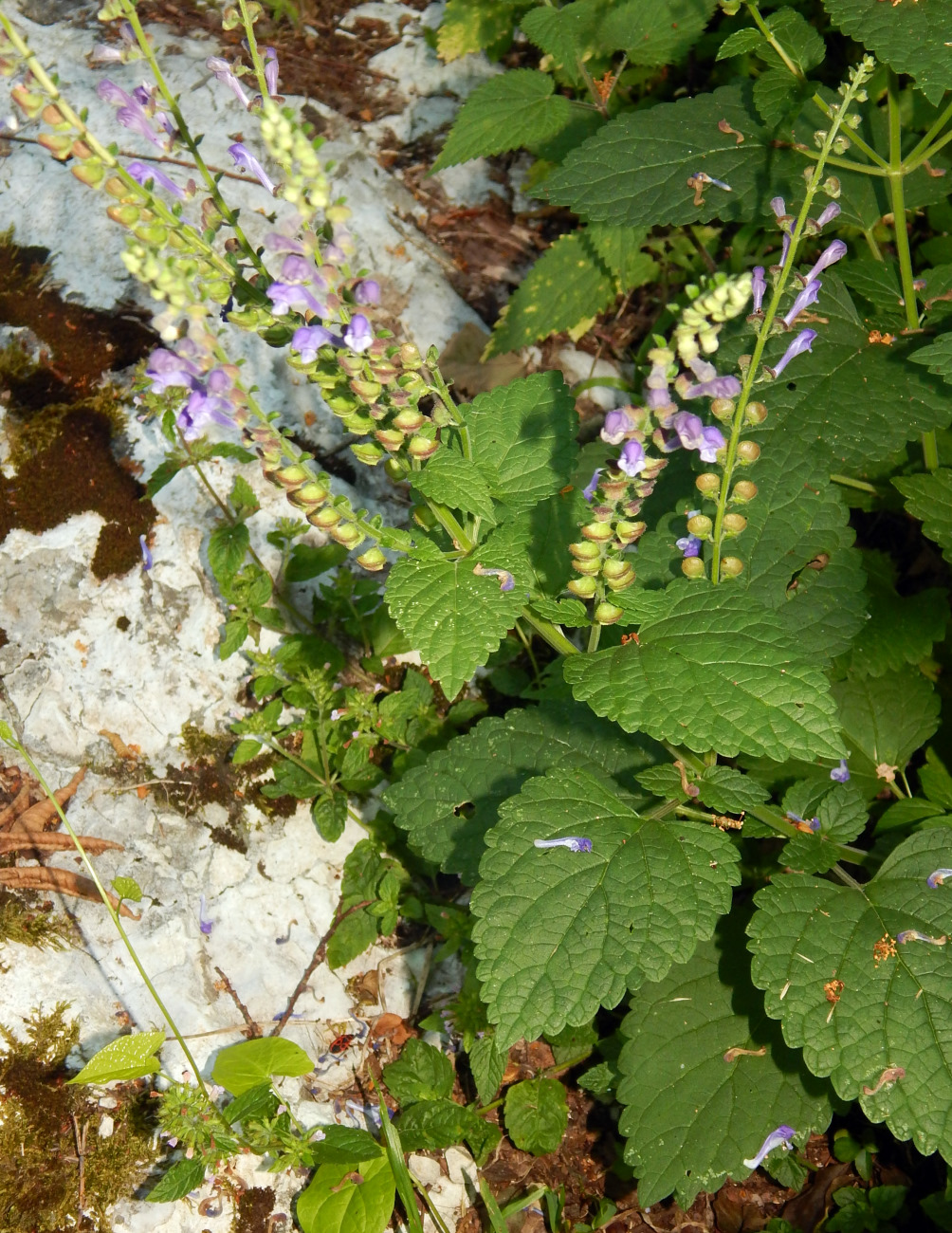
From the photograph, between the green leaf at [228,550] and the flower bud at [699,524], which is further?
the green leaf at [228,550]

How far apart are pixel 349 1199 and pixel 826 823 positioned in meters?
1.91

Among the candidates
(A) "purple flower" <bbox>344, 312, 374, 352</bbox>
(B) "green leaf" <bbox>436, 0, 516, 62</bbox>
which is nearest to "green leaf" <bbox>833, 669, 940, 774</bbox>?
(A) "purple flower" <bbox>344, 312, 374, 352</bbox>

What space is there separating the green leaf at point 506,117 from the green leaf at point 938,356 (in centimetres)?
226

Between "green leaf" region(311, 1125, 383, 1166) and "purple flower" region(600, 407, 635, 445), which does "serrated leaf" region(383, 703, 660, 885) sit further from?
"purple flower" region(600, 407, 635, 445)

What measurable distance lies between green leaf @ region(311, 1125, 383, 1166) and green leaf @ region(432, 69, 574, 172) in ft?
12.6

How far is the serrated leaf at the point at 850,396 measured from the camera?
3.05 m

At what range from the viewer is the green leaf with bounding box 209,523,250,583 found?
361cm

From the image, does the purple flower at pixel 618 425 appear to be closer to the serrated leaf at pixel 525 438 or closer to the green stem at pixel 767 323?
the green stem at pixel 767 323

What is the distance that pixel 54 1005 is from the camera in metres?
3.26

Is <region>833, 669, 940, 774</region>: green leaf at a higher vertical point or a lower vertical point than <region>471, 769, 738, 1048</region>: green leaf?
lower

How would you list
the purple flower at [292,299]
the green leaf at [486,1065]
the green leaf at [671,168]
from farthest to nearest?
the green leaf at [671,168] → the green leaf at [486,1065] → the purple flower at [292,299]

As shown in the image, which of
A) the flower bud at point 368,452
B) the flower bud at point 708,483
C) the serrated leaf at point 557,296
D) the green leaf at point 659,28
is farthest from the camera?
the serrated leaf at point 557,296

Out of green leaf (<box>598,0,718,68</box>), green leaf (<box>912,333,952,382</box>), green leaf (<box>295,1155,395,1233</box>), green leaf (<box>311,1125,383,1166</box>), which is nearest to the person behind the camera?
green leaf (<box>912,333,952,382</box>)

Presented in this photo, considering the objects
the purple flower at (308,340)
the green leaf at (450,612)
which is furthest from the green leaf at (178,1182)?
the purple flower at (308,340)
